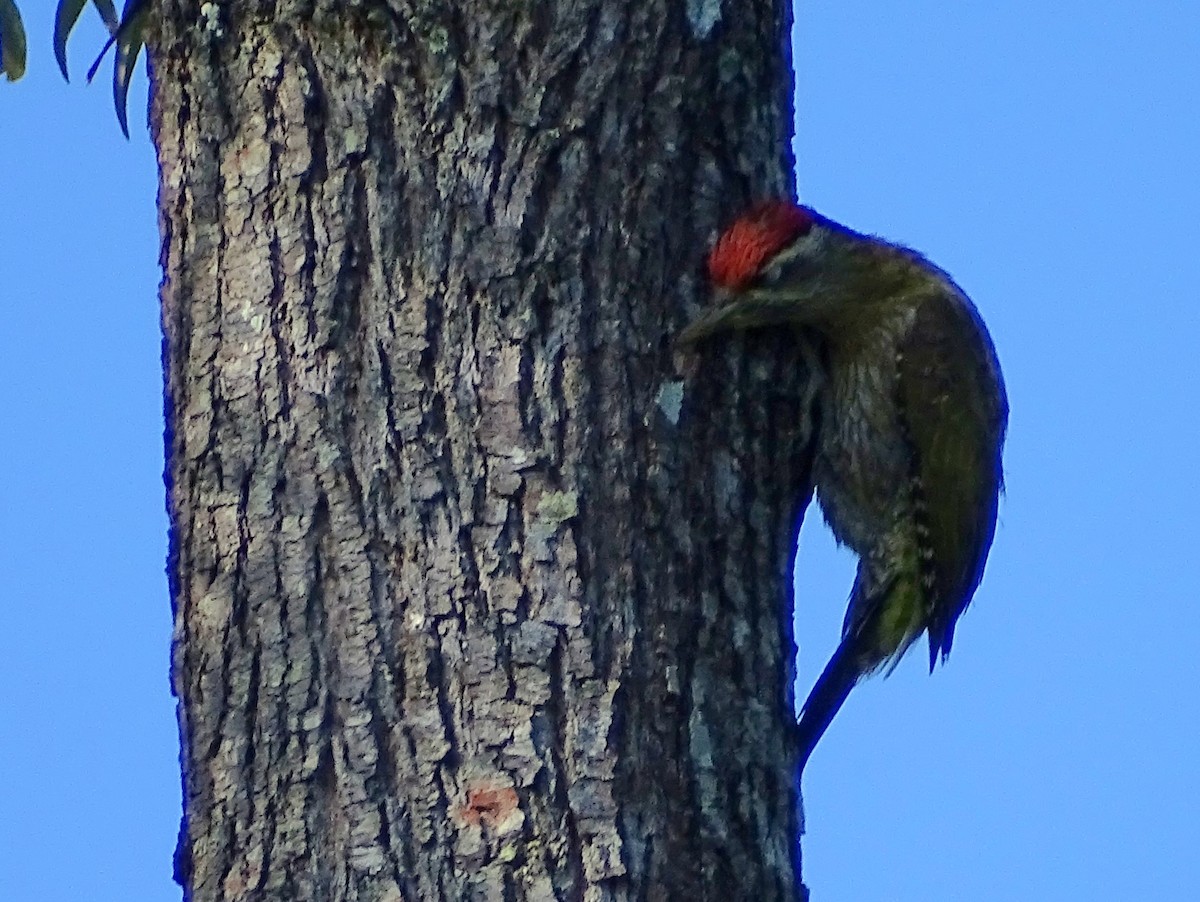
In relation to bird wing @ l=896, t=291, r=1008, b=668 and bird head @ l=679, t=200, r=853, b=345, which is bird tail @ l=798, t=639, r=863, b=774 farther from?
bird head @ l=679, t=200, r=853, b=345

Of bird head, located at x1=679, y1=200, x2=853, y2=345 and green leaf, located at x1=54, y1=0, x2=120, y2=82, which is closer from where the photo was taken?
bird head, located at x1=679, y1=200, x2=853, y2=345

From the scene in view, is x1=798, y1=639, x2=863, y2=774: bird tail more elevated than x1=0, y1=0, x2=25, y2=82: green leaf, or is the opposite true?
x1=0, y1=0, x2=25, y2=82: green leaf

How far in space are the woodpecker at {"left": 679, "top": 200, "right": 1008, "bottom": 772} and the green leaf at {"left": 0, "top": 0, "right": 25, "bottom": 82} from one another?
2.24 metres

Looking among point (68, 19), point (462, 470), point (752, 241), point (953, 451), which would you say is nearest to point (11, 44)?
point (68, 19)

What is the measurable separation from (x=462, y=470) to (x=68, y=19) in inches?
92.9

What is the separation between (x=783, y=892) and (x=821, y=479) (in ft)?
3.17

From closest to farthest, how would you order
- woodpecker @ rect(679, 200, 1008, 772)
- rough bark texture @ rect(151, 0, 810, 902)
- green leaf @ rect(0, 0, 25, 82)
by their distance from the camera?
rough bark texture @ rect(151, 0, 810, 902) → woodpecker @ rect(679, 200, 1008, 772) → green leaf @ rect(0, 0, 25, 82)

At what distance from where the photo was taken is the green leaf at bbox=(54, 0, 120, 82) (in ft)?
13.9

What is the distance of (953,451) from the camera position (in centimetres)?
411

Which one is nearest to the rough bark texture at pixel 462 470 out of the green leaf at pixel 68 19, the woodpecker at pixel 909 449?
the woodpecker at pixel 909 449

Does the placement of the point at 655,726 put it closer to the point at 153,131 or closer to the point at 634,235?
the point at 634,235

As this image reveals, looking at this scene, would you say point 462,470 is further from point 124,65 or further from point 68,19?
point 68,19

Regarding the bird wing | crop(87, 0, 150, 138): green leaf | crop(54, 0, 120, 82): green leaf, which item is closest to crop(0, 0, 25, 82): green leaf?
crop(54, 0, 120, 82): green leaf

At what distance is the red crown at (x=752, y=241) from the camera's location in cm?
290
